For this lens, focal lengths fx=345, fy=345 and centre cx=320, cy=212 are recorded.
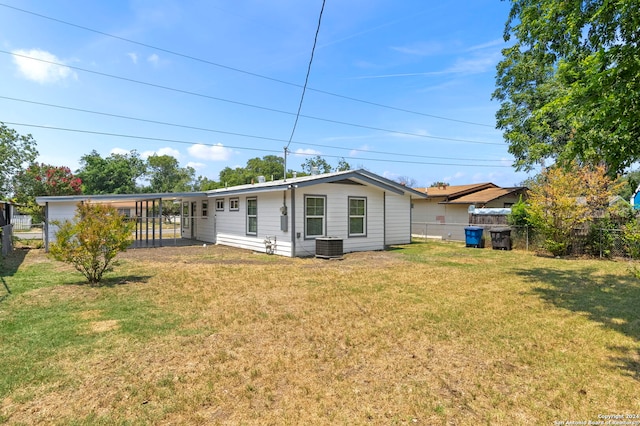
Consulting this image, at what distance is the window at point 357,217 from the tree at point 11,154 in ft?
111

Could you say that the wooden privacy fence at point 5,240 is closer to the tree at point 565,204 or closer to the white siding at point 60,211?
the white siding at point 60,211

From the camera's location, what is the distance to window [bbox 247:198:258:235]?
13941 mm

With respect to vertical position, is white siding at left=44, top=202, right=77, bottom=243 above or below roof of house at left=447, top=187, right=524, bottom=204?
below

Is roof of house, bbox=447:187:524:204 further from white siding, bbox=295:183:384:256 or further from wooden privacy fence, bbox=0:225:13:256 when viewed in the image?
wooden privacy fence, bbox=0:225:13:256

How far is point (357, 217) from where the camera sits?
13656 millimetres

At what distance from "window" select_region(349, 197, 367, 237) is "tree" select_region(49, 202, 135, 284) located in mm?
7901

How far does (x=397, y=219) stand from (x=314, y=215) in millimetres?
5519

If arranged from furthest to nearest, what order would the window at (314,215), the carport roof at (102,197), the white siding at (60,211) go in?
the white siding at (60,211) → the carport roof at (102,197) → the window at (314,215)

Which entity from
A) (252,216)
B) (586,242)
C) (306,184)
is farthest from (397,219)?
(586,242)

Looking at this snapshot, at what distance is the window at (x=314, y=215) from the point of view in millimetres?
12344

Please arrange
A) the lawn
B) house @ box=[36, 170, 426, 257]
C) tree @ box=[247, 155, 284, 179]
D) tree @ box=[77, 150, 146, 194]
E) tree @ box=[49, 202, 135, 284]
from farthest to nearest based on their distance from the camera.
Answer: tree @ box=[247, 155, 284, 179] < tree @ box=[77, 150, 146, 194] < house @ box=[36, 170, 426, 257] < tree @ box=[49, 202, 135, 284] < the lawn

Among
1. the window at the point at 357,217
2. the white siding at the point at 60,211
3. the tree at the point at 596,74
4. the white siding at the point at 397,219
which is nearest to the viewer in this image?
the tree at the point at 596,74

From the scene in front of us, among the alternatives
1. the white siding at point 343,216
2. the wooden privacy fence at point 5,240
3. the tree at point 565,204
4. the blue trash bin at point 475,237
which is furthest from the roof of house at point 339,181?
the wooden privacy fence at point 5,240

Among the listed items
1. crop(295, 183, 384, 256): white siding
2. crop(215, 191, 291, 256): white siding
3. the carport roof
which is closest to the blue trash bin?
crop(295, 183, 384, 256): white siding
